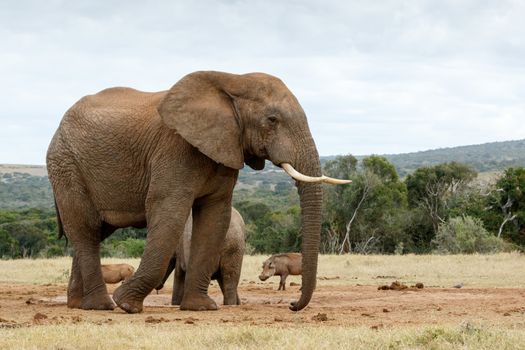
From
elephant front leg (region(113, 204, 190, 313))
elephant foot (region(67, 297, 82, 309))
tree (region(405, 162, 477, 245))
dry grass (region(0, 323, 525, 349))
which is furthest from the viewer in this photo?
tree (region(405, 162, 477, 245))

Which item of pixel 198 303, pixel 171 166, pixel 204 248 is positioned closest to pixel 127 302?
pixel 198 303

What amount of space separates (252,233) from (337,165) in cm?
659

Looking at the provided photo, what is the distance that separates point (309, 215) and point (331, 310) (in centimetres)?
234

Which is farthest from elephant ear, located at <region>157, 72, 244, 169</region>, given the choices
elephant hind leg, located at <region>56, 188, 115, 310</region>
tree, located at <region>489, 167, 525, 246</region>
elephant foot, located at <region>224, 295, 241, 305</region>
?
tree, located at <region>489, 167, 525, 246</region>

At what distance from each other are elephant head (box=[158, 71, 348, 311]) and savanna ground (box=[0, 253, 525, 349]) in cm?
111

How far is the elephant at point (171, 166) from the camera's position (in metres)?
11.0

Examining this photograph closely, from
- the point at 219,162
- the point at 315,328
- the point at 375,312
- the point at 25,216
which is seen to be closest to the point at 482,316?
the point at 375,312

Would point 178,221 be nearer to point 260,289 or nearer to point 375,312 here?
point 375,312

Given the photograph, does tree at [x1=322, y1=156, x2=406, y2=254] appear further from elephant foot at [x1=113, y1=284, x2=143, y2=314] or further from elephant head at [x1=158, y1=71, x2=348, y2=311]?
elephant head at [x1=158, y1=71, x2=348, y2=311]

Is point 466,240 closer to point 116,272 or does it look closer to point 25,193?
point 116,272

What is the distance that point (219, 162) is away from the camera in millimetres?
11156

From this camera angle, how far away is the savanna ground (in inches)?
330

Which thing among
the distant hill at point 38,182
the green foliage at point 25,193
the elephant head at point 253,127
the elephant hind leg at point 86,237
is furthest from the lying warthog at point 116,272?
the green foliage at point 25,193

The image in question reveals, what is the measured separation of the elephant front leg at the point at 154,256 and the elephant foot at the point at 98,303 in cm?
82
